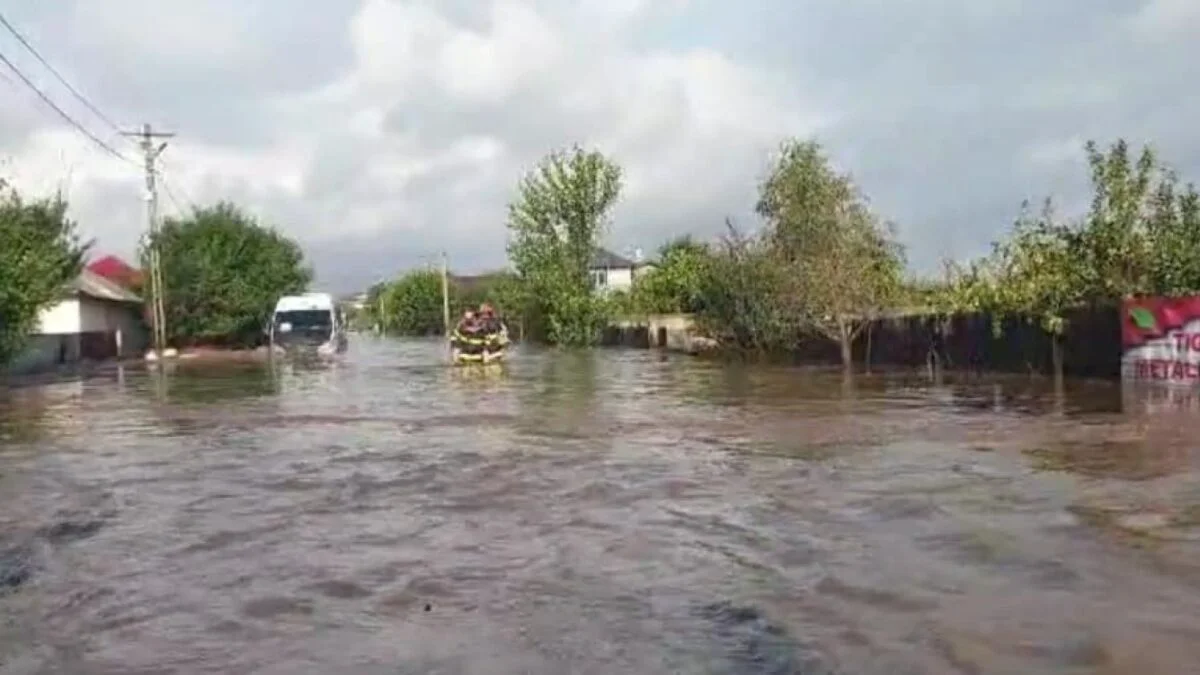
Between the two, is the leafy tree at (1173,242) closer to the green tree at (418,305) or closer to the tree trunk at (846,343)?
the tree trunk at (846,343)

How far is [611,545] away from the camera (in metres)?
10.3

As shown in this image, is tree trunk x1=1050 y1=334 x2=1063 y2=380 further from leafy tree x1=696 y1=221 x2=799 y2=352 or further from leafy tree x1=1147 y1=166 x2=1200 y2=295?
leafy tree x1=696 y1=221 x2=799 y2=352

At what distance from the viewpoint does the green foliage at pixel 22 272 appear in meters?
36.0

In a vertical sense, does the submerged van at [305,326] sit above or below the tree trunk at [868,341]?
above

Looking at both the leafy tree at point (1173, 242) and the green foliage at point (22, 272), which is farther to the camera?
the green foliage at point (22, 272)

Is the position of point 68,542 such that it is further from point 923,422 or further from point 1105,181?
point 1105,181

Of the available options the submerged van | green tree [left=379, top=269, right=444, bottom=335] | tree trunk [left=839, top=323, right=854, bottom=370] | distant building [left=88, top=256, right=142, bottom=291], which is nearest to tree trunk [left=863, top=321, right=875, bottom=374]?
tree trunk [left=839, top=323, right=854, bottom=370]

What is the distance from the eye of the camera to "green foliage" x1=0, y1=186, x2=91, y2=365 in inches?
1416

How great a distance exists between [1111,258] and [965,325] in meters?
5.61

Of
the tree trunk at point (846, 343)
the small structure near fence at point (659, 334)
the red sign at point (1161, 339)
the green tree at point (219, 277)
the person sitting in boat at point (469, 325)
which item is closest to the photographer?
the red sign at point (1161, 339)

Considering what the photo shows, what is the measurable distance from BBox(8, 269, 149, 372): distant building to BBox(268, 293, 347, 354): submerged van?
22.3 ft

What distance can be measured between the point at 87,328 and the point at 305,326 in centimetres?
1392

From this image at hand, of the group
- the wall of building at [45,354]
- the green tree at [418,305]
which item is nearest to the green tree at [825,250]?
the wall of building at [45,354]

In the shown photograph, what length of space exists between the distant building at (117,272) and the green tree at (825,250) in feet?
123
